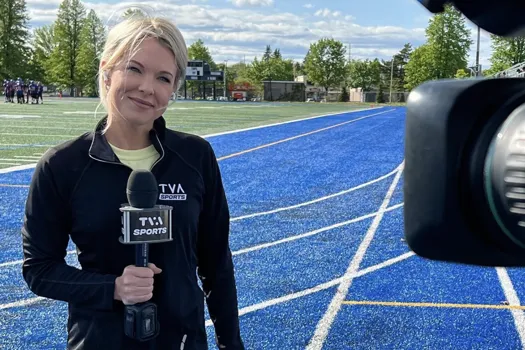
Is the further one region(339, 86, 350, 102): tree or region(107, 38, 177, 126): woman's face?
region(339, 86, 350, 102): tree

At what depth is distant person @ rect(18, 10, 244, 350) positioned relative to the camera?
1.70m

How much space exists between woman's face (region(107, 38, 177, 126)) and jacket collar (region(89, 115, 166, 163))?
2.8 inches

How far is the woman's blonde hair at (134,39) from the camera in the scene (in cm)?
168

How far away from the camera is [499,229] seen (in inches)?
33.8

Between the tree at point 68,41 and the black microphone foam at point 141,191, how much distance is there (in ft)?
241

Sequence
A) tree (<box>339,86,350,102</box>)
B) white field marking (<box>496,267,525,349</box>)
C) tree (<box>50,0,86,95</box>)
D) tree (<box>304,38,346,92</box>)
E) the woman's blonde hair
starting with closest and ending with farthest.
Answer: the woman's blonde hair < white field marking (<box>496,267,525,349</box>) < tree (<box>50,0,86,95</box>) < tree (<box>339,86,350,102</box>) < tree (<box>304,38,346,92</box>)

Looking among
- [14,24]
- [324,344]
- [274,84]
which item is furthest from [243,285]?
[274,84]

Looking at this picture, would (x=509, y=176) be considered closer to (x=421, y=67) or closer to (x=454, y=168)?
(x=454, y=168)

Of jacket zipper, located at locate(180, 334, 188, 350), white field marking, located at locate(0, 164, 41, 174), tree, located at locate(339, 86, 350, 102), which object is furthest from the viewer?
tree, located at locate(339, 86, 350, 102)

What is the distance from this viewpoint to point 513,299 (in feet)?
14.9

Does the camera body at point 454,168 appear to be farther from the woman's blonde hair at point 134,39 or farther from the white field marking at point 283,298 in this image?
the white field marking at point 283,298

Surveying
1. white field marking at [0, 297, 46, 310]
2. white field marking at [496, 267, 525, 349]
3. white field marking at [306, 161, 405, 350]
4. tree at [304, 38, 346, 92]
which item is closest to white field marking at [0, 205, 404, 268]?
white field marking at [306, 161, 405, 350]

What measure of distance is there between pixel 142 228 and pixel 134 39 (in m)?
0.53

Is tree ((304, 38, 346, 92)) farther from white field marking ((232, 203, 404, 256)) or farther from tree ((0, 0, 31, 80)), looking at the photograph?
white field marking ((232, 203, 404, 256))
